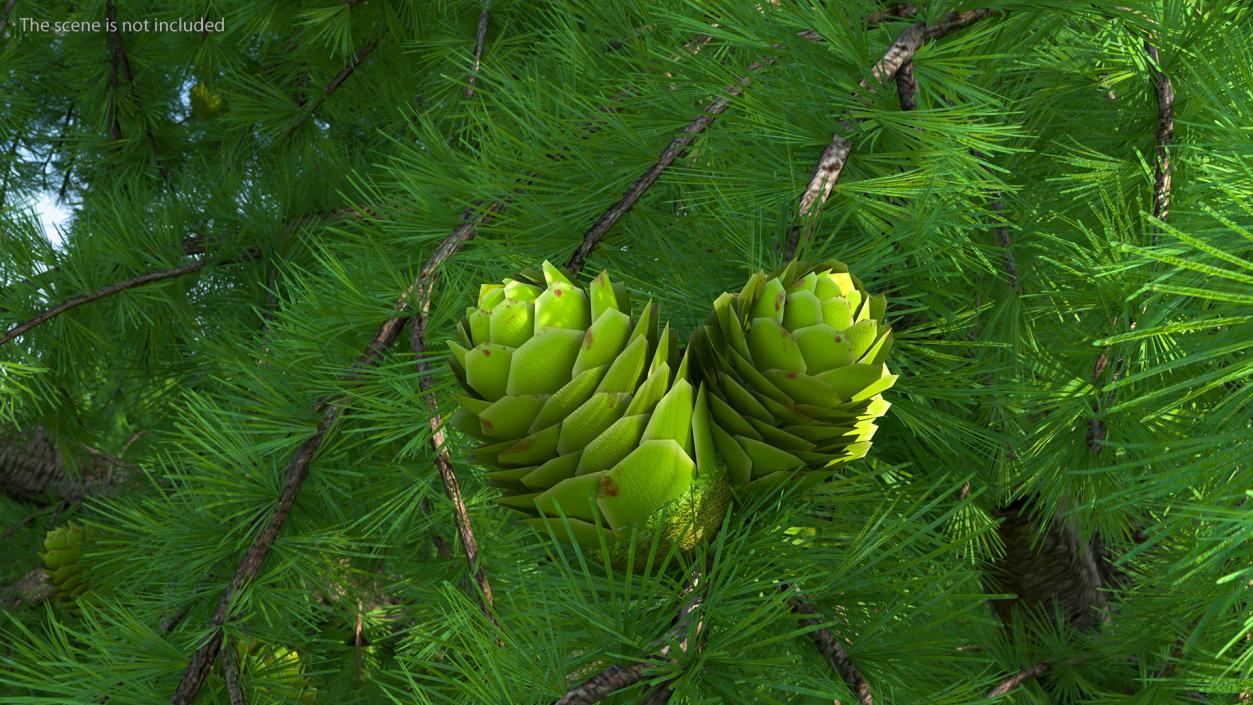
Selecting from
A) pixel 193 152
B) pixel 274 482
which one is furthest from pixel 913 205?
pixel 193 152

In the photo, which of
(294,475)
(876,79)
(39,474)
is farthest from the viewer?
(39,474)

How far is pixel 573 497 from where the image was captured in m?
0.33

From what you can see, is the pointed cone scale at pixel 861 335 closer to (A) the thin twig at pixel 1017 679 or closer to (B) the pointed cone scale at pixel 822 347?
(B) the pointed cone scale at pixel 822 347

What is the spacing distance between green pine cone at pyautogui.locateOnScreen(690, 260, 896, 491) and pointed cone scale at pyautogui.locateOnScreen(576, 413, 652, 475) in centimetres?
3

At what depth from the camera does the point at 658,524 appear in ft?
1.10

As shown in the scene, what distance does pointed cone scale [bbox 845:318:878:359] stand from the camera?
0.34 meters

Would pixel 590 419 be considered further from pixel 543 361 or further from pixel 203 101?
pixel 203 101

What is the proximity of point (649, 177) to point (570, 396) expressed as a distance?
25cm

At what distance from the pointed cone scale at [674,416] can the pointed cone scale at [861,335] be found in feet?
0.21

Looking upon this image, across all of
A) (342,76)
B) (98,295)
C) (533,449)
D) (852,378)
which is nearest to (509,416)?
(533,449)

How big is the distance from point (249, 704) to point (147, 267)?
649mm

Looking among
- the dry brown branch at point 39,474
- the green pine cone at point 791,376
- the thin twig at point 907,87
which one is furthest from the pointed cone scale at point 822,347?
the dry brown branch at point 39,474

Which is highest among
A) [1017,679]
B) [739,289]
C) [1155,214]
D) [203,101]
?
[203,101]

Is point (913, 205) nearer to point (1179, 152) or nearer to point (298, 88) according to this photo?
point (1179, 152)
